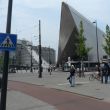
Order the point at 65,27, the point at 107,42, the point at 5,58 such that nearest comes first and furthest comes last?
the point at 5,58, the point at 107,42, the point at 65,27

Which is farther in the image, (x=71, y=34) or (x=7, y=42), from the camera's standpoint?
(x=71, y=34)

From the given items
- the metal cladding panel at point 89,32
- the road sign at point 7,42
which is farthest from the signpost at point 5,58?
the metal cladding panel at point 89,32

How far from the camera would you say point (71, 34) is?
109 meters

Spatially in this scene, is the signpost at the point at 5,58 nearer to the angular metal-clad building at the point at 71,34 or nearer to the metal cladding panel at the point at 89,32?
the angular metal-clad building at the point at 71,34

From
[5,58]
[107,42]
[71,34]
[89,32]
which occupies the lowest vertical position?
[5,58]

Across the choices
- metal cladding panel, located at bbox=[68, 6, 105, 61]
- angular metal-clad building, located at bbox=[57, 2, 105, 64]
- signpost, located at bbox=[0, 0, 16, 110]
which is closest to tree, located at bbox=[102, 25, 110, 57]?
angular metal-clad building, located at bbox=[57, 2, 105, 64]

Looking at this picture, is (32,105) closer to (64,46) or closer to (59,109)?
(59,109)

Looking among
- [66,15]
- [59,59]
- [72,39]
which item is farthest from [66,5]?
[59,59]

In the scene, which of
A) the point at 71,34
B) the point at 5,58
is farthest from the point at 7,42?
the point at 71,34

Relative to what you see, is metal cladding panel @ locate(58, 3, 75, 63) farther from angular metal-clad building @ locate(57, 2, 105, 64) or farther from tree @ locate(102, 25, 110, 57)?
tree @ locate(102, 25, 110, 57)

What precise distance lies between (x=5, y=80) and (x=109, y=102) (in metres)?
7.33

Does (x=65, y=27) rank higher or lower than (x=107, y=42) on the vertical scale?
higher

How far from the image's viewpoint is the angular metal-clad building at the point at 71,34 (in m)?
106

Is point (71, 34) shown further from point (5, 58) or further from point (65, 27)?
point (5, 58)
